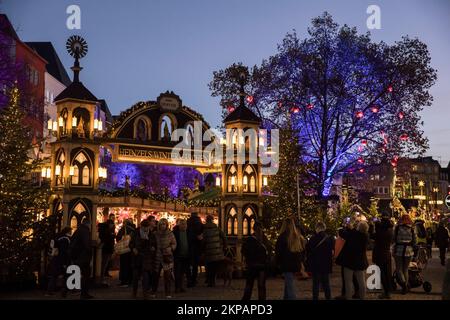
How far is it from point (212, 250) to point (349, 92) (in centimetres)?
1407

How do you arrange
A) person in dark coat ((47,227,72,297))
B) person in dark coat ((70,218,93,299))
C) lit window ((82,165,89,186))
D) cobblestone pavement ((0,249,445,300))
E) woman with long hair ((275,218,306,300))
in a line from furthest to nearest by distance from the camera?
lit window ((82,165,89,186)) < person in dark coat ((47,227,72,297)) < cobblestone pavement ((0,249,445,300)) < person in dark coat ((70,218,93,299)) < woman with long hair ((275,218,306,300))

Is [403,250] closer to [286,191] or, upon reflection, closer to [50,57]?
[286,191]

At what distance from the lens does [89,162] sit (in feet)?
58.6

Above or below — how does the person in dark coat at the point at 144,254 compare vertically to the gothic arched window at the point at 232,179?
below

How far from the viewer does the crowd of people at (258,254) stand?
12039 mm

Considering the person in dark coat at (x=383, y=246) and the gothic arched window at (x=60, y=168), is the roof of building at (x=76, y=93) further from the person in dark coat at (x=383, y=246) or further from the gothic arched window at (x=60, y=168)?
the person in dark coat at (x=383, y=246)

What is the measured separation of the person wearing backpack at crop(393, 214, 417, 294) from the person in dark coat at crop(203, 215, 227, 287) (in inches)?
184

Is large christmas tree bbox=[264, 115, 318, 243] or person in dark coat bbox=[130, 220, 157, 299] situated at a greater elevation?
large christmas tree bbox=[264, 115, 318, 243]

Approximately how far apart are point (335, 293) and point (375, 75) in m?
15.4

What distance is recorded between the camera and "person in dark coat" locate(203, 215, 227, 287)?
16812 mm

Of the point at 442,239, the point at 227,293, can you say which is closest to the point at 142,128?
A: the point at 227,293

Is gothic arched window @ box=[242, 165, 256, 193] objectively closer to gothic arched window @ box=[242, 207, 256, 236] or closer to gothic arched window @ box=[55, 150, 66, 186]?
gothic arched window @ box=[242, 207, 256, 236]

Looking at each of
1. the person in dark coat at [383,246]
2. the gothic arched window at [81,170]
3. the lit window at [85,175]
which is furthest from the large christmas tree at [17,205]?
the person in dark coat at [383,246]

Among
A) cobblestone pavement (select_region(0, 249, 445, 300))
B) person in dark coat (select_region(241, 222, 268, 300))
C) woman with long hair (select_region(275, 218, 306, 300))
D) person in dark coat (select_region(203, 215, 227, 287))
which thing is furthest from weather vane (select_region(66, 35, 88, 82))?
woman with long hair (select_region(275, 218, 306, 300))
